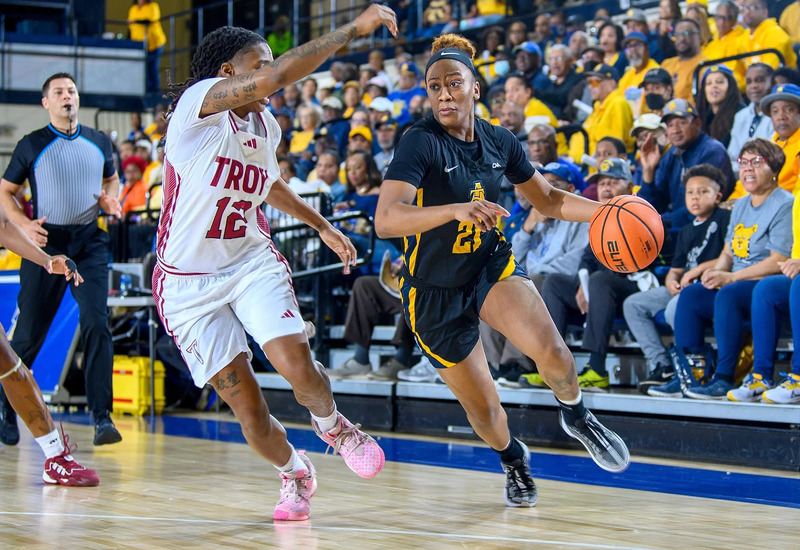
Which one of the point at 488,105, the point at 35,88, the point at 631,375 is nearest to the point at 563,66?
the point at 488,105

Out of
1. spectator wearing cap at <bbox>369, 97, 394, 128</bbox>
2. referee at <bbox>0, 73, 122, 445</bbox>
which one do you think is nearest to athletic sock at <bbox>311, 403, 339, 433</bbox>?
referee at <bbox>0, 73, 122, 445</bbox>

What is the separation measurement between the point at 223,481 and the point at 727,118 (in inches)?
199

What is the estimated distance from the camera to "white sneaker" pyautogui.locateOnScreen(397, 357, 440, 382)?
7.54 metres

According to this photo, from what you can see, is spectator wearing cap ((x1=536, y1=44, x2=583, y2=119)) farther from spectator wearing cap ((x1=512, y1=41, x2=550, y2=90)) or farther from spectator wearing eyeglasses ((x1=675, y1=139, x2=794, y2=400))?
spectator wearing eyeglasses ((x1=675, y1=139, x2=794, y2=400))

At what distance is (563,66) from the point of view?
10281 mm

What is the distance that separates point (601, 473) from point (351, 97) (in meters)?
8.08

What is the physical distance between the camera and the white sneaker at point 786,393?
18.3ft

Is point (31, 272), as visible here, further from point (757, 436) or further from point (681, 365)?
point (757, 436)

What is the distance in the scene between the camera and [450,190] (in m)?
4.27

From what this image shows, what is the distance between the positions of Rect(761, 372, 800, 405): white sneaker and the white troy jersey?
315cm

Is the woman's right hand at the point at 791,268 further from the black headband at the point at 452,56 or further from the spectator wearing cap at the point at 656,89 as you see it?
the spectator wearing cap at the point at 656,89

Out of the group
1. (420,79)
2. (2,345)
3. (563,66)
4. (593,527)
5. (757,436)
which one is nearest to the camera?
(593,527)

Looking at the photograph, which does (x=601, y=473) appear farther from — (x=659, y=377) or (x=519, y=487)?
(x=519, y=487)

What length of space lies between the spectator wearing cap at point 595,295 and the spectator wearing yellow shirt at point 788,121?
106cm
